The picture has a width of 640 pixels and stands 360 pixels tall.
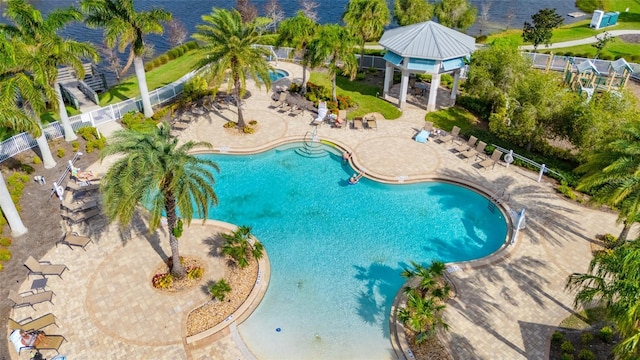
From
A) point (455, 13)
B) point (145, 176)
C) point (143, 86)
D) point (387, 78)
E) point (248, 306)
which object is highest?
point (455, 13)

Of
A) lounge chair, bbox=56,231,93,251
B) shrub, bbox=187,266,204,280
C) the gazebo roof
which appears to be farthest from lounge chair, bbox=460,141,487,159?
lounge chair, bbox=56,231,93,251

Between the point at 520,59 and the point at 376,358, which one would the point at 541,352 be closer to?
the point at 376,358

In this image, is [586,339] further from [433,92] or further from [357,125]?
[433,92]

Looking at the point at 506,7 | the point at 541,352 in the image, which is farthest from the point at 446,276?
the point at 506,7

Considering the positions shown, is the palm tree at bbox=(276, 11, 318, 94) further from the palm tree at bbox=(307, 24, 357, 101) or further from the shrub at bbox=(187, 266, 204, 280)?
the shrub at bbox=(187, 266, 204, 280)

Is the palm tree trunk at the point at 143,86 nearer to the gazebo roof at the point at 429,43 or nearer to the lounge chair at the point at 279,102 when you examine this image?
the lounge chair at the point at 279,102

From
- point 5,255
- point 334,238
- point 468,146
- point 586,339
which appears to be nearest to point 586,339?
point 586,339
